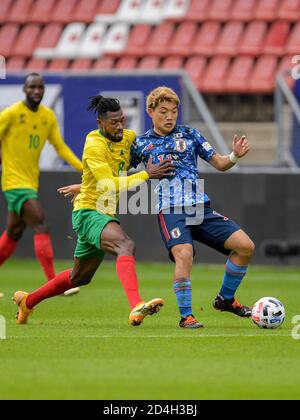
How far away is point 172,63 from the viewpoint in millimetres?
24141

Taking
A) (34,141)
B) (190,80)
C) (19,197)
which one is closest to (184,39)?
(190,80)

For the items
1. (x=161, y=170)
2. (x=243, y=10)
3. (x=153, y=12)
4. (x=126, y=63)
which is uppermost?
(x=153, y=12)

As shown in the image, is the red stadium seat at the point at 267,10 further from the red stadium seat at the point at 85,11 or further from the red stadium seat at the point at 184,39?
the red stadium seat at the point at 85,11

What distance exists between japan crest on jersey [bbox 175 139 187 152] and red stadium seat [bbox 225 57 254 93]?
40.8ft

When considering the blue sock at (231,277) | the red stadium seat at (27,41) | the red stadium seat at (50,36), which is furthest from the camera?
the red stadium seat at (50,36)

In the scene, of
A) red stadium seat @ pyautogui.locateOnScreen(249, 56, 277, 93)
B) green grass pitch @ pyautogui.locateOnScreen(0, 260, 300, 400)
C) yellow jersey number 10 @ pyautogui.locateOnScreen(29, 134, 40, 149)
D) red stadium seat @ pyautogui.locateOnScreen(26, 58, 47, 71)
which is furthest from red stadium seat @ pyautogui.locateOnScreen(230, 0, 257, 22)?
green grass pitch @ pyautogui.locateOnScreen(0, 260, 300, 400)

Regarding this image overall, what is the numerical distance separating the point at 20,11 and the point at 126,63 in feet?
11.1

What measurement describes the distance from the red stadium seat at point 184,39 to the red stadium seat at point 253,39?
116 centimetres

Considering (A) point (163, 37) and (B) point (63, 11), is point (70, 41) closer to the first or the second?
(B) point (63, 11)

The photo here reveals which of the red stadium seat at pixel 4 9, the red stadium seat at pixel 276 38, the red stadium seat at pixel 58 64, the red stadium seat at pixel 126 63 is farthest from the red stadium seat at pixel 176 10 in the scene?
the red stadium seat at pixel 4 9

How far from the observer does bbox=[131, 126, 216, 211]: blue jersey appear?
10.3 m

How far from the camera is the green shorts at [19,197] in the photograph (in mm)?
14164

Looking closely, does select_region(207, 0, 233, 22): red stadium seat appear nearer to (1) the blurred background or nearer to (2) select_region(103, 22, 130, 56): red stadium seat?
(1) the blurred background

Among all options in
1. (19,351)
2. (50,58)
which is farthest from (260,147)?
(19,351)
